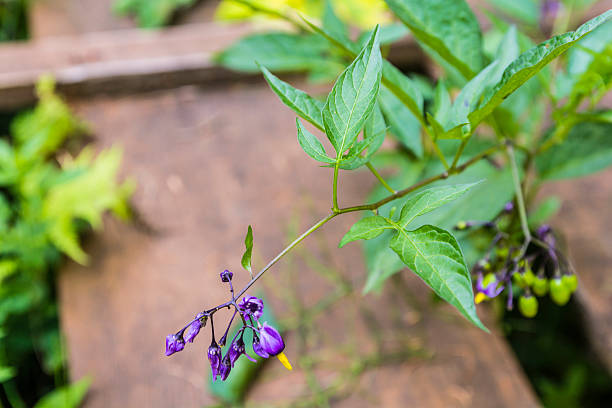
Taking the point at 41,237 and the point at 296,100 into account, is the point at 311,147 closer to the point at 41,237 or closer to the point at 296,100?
the point at 296,100

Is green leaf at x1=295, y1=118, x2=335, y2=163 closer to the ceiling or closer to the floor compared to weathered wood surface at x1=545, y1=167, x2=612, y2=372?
closer to the ceiling

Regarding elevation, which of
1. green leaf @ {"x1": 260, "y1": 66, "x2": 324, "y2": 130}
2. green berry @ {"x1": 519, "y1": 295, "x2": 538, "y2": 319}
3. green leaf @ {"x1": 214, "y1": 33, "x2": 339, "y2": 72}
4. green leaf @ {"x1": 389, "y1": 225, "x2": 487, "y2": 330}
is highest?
green leaf @ {"x1": 260, "y1": 66, "x2": 324, "y2": 130}

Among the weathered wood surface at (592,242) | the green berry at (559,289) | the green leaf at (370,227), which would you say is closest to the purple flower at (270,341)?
the green leaf at (370,227)

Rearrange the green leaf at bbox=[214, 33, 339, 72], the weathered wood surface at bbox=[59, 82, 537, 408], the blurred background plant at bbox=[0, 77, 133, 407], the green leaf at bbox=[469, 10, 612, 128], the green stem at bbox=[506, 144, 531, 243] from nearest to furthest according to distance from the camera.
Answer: the green leaf at bbox=[469, 10, 612, 128]
the green stem at bbox=[506, 144, 531, 243]
the green leaf at bbox=[214, 33, 339, 72]
the weathered wood surface at bbox=[59, 82, 537, 408]
the blurred background plant at bbox=[0, 77, 133, 407]

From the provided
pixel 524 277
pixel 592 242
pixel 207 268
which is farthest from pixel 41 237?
pixel 592 242

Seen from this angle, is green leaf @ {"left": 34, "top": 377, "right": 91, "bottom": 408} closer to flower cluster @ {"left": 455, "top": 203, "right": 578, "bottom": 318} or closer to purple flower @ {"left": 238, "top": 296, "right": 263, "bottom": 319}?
purple flower @ {"left": 238, "top": 296, "right": 263, "bottom": 319}

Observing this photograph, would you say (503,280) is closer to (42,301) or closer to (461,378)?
(461,378)

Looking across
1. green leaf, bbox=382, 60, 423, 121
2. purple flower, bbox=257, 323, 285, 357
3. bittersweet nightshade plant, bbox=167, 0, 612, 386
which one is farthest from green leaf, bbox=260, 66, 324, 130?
purple flower, bbox=257, 323, 285, 357
